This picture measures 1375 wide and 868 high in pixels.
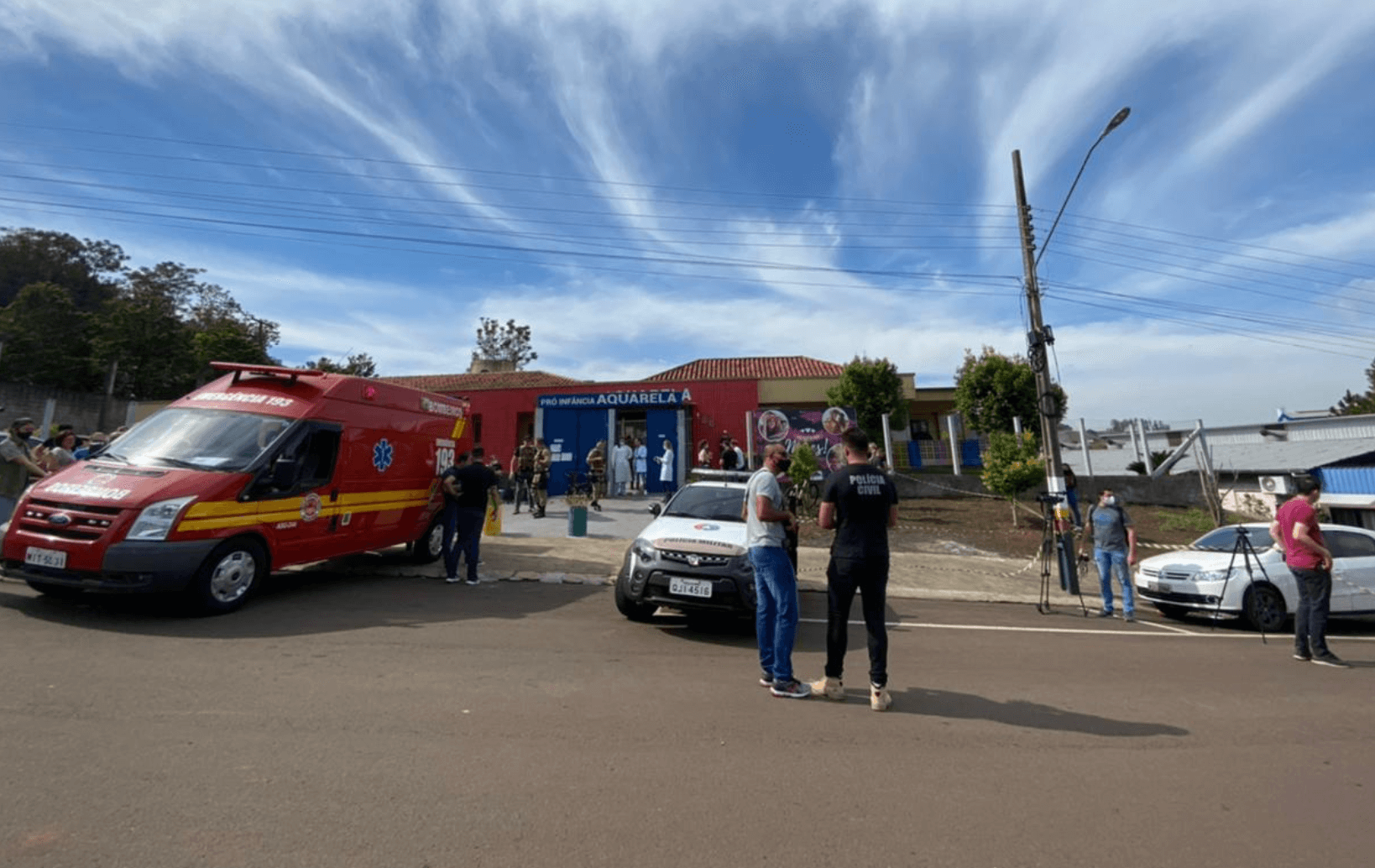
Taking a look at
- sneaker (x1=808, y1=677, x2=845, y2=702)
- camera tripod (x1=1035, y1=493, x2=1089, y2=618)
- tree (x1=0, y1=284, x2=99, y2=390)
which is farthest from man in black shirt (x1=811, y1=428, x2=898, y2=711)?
tree (x1=0, y1=284, x2=99, y2=390)

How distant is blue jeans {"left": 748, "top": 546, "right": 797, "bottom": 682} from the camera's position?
4.41m

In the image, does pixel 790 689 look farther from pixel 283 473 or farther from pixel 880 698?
pixel 283 473

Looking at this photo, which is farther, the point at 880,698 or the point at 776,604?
the point at 776,604

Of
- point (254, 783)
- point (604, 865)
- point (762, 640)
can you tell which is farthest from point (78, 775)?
point (762, 640)

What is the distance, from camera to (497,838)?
2514mm

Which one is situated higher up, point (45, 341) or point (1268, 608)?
point (45, 341)

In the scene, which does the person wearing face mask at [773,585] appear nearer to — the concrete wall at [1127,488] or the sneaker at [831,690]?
the sneaker at [831,690]

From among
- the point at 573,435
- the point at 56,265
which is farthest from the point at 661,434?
the point at 56,265

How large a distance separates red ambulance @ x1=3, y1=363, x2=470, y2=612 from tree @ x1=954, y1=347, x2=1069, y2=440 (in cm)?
1955

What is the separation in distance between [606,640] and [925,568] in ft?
24.2

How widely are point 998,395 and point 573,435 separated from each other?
14662mm

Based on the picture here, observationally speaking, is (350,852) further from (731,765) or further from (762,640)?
(762,640)

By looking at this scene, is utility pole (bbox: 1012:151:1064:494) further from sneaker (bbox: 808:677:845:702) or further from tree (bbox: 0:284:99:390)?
tree (bbox: 0:284:99:390)

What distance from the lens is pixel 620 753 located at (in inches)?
133
